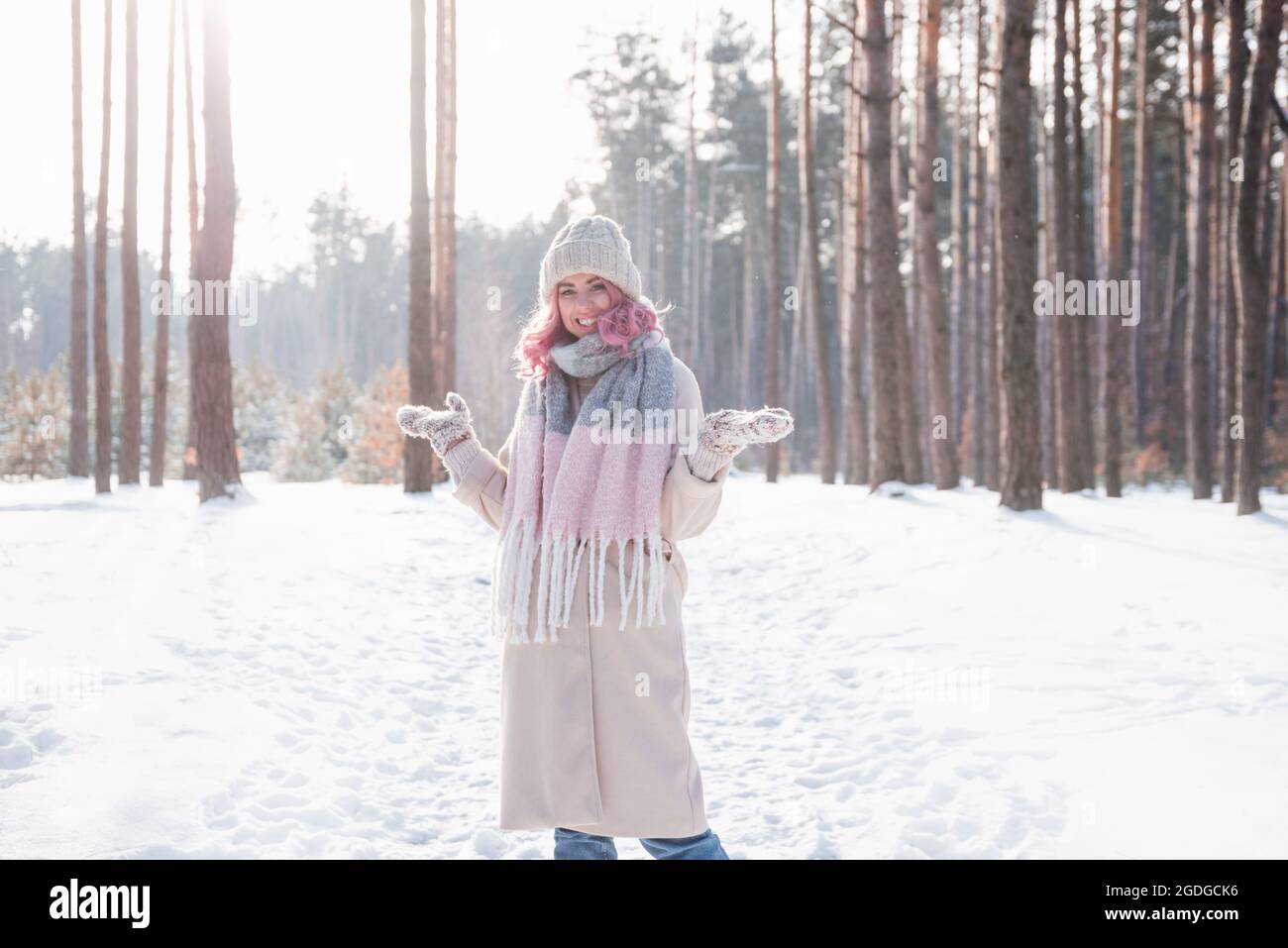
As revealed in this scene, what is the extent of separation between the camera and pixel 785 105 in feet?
124

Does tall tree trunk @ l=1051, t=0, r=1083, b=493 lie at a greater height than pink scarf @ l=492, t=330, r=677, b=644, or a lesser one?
greater

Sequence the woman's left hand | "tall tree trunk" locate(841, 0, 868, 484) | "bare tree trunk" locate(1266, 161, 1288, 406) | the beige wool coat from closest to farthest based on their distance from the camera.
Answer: the woman's left hand → the beige wool coat → "tall tree trunk" locate(841, 0, 868, 484) → "bare tree trunk" locate(1266, 161, 1288, 406)

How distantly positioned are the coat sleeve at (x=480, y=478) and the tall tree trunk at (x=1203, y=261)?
12572mm

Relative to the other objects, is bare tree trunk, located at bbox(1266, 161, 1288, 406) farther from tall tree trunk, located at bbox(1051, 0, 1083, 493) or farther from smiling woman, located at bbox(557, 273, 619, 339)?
smiling woman, located at bbox(557, 273, 619, 339)

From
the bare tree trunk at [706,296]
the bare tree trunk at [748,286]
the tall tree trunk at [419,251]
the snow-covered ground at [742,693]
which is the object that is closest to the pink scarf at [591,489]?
the snow-covered ground at [742,693]

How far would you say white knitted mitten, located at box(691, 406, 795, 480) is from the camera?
2451 millimetres

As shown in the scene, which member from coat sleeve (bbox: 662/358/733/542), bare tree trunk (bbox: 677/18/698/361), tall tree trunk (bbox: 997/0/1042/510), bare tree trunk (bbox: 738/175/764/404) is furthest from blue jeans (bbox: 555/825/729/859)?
bare tree trunk (bbox: 738/175/764/404)

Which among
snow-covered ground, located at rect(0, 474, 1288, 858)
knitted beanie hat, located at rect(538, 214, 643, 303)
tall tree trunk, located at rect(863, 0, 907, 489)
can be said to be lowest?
snow-covered ground, located at rect(0, 474, 1288, 858)

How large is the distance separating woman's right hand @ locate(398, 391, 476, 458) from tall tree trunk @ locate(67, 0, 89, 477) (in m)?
13.6

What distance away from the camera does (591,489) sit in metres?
2.80

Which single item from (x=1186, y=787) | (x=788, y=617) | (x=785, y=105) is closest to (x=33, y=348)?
(x=785, y=105)
